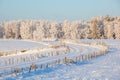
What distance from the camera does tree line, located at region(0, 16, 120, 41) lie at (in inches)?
5497

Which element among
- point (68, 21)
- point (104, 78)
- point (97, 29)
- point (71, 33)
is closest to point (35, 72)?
point (104, 78)

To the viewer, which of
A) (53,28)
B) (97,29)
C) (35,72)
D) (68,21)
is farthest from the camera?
(68,21)

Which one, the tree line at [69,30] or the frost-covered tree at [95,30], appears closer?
the frost-covered tree at [95,30]

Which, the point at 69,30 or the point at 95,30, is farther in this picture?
the point at 69,30

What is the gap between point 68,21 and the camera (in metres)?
178

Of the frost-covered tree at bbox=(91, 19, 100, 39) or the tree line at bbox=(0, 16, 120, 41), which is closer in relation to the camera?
the frost-covered tree at bbox=(91, 19, 100, 39)

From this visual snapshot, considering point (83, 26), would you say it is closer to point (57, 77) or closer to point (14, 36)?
point (14, 36)

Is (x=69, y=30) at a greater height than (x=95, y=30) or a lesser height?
lesser

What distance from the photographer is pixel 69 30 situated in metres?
159

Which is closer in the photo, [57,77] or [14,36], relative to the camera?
[57,77]

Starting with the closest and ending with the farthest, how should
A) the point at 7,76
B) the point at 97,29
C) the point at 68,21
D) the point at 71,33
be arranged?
the point at 7,76 → the point at 97,29 → the point at 71,33 → the point at 68,21

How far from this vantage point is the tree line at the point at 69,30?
140 meters

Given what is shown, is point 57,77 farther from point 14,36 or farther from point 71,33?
point 14,36

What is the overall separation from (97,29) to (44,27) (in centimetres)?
4631
